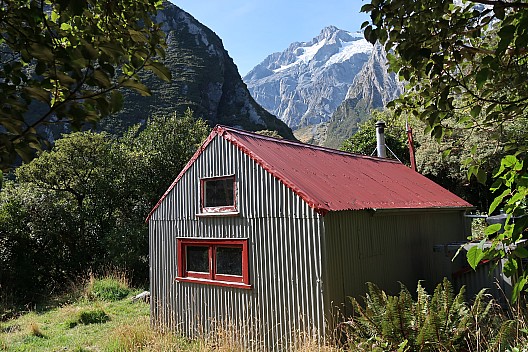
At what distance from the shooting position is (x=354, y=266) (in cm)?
796

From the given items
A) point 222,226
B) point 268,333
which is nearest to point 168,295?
point 222,226

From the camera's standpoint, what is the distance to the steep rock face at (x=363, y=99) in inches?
4299

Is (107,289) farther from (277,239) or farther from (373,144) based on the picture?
(373,144)

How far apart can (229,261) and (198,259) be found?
3.59 feet

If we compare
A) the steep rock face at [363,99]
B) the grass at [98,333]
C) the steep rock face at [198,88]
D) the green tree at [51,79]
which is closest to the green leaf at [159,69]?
the green tree at [51,79]

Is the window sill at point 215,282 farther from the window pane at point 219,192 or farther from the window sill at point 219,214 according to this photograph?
the window pane at point 219,192

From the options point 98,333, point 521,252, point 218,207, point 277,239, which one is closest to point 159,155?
point 98,333

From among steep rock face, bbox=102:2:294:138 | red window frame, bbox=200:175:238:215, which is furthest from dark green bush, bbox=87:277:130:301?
steep rock face, bbox=102:2:294:138

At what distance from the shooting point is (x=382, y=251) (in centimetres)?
883

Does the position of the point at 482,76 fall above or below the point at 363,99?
below

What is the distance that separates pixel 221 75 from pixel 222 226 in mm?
69906

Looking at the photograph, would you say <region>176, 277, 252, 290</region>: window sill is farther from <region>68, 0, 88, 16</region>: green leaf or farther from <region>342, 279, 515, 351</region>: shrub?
<region>68, 0, 88, 16</region>: green leaf

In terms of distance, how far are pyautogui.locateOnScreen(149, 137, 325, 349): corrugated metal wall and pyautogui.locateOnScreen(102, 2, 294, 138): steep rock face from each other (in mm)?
45786

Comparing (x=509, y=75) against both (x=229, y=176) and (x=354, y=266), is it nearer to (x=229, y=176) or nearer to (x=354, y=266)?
(x=354, y=266)
